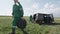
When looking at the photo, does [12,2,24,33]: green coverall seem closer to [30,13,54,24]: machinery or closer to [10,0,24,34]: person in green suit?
[10,0,24,34]: person in green suit

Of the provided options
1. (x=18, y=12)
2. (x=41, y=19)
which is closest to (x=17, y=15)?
(x=18, y=12)

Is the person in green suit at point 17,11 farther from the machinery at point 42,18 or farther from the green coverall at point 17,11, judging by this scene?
the machinery at point 42,18

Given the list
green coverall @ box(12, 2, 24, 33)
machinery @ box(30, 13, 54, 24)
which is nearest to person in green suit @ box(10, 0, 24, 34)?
green coverall @ box(12, 2, 24, 33)

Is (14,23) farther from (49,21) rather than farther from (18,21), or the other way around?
(49,21)

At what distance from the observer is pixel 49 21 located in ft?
81.3

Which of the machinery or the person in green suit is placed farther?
the machinery

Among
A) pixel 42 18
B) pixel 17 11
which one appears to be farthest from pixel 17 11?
pixel 42 18

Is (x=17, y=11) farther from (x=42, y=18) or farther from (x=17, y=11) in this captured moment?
(x=42, y=18)

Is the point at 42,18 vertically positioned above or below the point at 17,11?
below

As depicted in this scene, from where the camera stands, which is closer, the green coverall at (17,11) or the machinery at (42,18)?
the green coverall at (17,11)

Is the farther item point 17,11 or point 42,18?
point 42,18

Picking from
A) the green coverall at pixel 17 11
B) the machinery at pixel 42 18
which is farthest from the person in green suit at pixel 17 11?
the machinery at pixel 42 18

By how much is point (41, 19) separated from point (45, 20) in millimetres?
575

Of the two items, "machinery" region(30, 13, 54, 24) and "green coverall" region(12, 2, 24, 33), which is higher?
"green coverall" region(12, 2, 24, 33)
